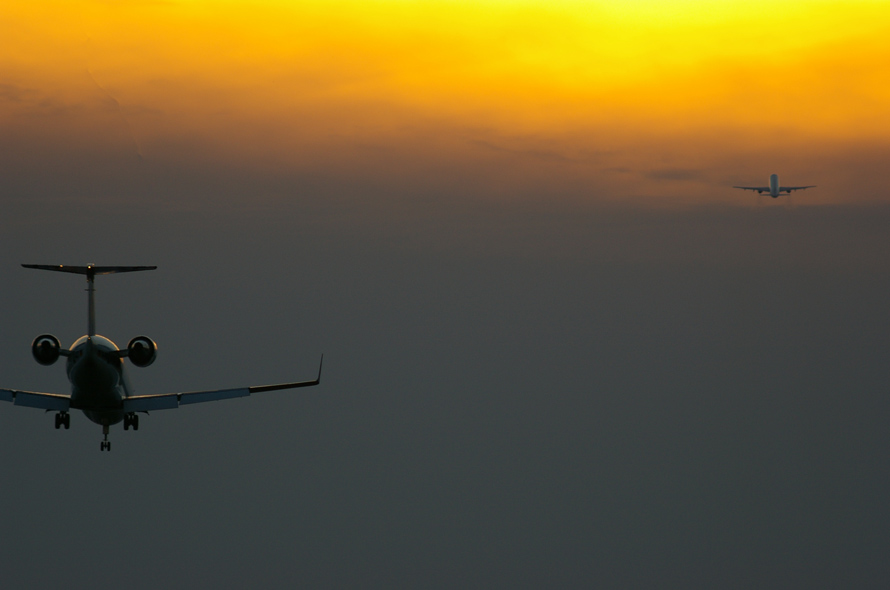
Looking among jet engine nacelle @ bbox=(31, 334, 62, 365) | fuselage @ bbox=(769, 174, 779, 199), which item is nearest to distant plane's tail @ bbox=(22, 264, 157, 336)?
jet engine nacelle @ bbox=(31, 334, 62, 365)

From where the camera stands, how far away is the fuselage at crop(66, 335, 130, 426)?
217ft

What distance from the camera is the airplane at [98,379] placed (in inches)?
2621

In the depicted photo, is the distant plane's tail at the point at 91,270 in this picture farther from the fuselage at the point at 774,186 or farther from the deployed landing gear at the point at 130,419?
the fuselage at the point at 774,186

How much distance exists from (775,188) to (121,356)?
153 m

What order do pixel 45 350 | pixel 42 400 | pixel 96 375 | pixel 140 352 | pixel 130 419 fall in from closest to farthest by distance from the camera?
pixel 96 375 → pixel 45 350 → pixel 140 352 → pixel 42 400 → pixel 130 419

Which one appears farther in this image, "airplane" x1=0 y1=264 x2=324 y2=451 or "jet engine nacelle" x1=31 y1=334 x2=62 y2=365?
"jet engine nacelle" x1=31 y1=334 x2=62 y2=365

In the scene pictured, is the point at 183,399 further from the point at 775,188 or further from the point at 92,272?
the point at 775,188

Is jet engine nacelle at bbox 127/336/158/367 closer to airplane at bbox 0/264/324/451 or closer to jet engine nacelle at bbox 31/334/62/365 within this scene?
airplane at bbox 0/264/324/451

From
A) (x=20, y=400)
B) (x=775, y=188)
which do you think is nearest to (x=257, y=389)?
(x=20, y=400)

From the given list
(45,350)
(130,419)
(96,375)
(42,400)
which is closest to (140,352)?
(96,375)

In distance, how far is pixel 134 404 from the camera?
72750 mm

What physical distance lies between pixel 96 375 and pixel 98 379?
0.49 meters

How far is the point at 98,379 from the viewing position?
221ft

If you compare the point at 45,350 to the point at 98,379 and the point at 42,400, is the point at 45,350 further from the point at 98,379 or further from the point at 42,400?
the point at 42,400
